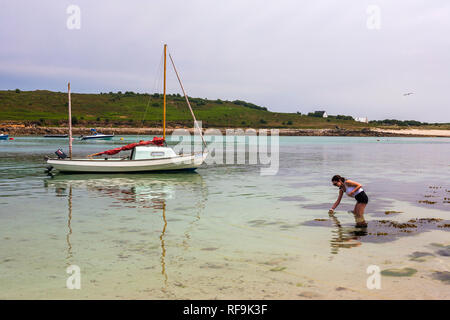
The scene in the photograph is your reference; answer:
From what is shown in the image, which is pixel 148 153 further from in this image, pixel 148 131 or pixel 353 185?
pixel 148 131

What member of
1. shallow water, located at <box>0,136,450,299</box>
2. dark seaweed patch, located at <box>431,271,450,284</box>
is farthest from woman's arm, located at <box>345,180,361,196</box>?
dark seaweed patch, located at <box>431,271,450,284</box>

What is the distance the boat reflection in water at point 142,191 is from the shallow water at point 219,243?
0.11 meters

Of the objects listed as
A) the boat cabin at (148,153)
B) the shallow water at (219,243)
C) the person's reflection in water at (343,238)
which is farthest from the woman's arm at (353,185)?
the boat cabin at (148,153)

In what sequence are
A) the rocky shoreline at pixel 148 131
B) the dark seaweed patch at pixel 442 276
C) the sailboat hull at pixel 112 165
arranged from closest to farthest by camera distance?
the dark seaweed patch at pixel 442 276 → the sailboat hull at pixel 112 165 → the rocky shoreline at pixel 148 131

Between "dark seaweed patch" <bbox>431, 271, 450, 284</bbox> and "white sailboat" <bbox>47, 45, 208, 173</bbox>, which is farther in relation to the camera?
"white sailboat" <bbox>47, 45, 208, 173</bbox>

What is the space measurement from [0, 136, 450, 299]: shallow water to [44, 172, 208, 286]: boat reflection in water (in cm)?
11

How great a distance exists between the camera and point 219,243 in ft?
42.9

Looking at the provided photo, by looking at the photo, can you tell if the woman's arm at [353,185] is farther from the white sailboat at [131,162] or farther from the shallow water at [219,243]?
the white sailboat at [131,162]

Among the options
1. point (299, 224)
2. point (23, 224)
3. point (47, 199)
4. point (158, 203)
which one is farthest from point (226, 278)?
point (47, 199)

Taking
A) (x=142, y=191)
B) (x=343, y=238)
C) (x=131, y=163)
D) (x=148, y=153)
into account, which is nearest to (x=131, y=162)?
(x=131, y=163)

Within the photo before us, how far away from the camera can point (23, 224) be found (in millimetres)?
15734

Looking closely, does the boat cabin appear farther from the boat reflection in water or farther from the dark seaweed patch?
the dark seaweed patch

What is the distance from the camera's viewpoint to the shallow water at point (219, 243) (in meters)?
9.12

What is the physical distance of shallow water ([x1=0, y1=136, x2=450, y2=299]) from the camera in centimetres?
912
